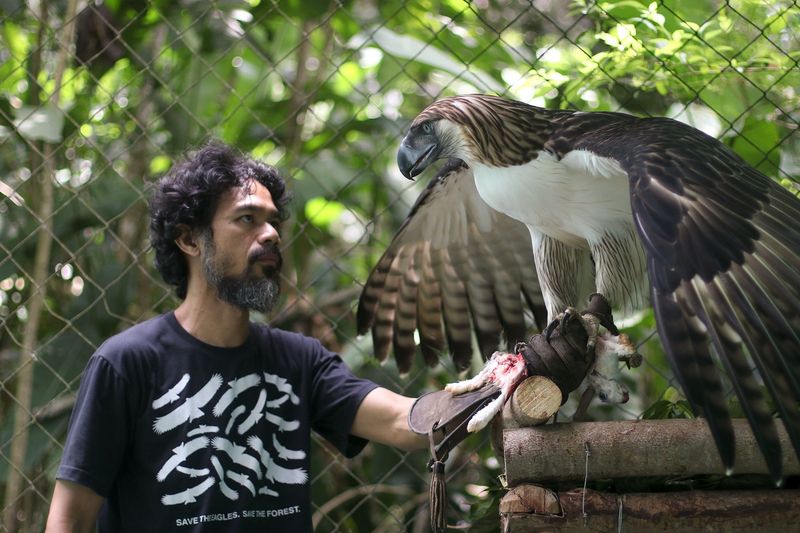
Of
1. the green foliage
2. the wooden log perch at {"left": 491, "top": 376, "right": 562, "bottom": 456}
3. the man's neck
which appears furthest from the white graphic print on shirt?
the green foliage

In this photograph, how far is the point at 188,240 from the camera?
2539mm

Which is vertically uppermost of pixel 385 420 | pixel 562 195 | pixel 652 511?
pixel 562 195

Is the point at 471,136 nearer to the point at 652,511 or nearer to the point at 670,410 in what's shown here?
the point at 670,410

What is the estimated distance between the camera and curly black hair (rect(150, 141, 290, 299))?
2496 millimetres

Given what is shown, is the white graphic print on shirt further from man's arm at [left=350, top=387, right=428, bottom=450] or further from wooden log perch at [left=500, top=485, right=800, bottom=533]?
wooden log perch at [left=500, top=485, right=800, bottom=533]

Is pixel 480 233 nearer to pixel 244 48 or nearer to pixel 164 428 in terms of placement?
pixel 164 428

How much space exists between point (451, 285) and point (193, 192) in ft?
2.68

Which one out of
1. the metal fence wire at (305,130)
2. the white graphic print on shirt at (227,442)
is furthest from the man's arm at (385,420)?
the metal fence wire at (305,130)

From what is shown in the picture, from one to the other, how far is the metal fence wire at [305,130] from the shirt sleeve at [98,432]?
573 mm

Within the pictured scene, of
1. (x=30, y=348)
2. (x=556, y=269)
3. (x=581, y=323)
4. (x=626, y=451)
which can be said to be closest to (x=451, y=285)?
(x=556, y=269)

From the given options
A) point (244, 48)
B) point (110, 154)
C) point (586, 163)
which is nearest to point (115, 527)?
point (586, 163)

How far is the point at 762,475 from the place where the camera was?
1.79 m

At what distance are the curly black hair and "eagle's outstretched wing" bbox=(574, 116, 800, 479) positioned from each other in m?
1.13

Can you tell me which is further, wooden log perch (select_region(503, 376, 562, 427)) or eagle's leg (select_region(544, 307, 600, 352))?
eagle's leg (select_region(544, 307, 600, 352))
